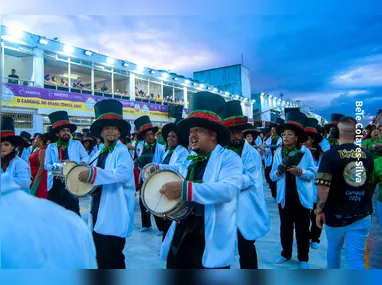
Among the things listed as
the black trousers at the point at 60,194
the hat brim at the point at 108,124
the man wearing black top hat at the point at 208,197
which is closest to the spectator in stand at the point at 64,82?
the black trousers at the point at 60,194

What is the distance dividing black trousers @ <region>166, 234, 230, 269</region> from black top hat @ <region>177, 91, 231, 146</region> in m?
0.77

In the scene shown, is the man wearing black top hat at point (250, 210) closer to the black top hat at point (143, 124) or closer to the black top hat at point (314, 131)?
the black top hat at point (314, 131)

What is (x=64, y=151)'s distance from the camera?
418 cm

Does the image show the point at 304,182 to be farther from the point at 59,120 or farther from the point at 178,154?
the point at 59,120

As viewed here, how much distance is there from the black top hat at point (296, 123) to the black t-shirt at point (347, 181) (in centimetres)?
94

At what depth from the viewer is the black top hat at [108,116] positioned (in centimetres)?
278

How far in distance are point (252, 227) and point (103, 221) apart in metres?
1.46

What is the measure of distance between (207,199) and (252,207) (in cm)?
131

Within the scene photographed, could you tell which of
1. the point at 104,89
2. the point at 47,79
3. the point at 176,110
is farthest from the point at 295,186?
the point at 47,79

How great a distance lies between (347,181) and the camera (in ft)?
7.34

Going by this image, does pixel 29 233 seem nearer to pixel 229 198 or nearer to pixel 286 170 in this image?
pixel 229 198

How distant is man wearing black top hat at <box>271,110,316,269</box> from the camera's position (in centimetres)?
310

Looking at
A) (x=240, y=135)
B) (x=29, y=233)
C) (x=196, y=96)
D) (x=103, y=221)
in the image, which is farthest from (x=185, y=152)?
(x=29, y=233)

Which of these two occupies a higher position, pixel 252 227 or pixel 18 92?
pixel 18 92
